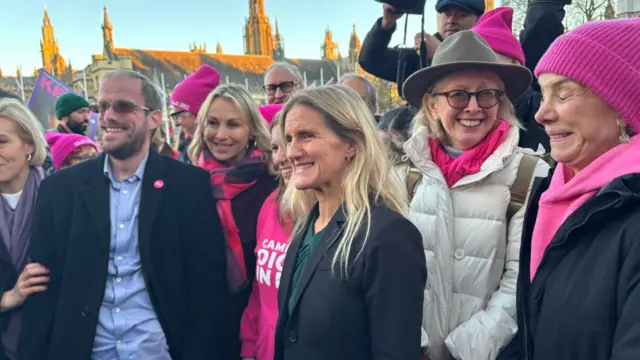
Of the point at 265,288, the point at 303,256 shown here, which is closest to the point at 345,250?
the point at 303,256

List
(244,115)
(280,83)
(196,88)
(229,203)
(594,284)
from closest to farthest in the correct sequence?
(594,284) → (229,203) → (244,115) → (196,88) → (280,83)

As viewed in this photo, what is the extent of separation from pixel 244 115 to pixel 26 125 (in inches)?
53.2

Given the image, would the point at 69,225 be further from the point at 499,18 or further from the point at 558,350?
the point at 499,18

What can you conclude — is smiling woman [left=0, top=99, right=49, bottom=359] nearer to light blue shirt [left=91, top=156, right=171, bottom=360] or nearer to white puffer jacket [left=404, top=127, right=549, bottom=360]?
light blue shirt [left=91, top=156, right=171, bottom=360]

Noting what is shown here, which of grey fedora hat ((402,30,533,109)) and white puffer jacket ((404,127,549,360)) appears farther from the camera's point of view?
grey fedora hat ((402,30,533,109))

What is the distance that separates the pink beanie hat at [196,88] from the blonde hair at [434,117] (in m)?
2.38

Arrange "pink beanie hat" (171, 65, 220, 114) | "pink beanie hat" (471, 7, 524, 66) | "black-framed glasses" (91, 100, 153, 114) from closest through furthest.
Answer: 1. "black-framed glasses" (91, 100, 153, 114)
2. "pink beanie hat" (471, 7, 524, 66)
3. "pink beanie hat" (171, 65, 220, 114)

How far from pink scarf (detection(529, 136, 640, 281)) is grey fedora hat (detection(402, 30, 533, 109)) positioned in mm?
695

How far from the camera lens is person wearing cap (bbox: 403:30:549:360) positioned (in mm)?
2078

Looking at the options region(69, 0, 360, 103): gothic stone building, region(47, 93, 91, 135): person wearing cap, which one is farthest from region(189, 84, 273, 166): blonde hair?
region(69, 0, 360, 103): gothic stone building

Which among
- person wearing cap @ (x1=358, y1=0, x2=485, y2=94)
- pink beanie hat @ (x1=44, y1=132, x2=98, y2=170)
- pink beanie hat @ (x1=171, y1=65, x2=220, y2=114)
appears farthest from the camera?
pink beanie hat @ (x1=171, y1=65, x2=220, y2=114)

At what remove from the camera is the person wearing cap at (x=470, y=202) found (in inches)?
81.8

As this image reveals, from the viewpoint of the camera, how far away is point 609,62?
61.3 inches

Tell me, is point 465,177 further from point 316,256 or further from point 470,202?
point 316,256
